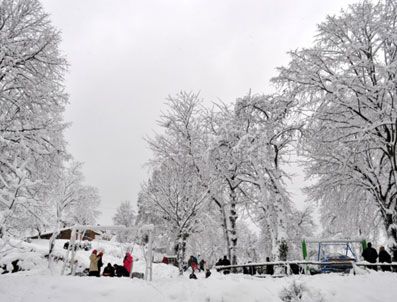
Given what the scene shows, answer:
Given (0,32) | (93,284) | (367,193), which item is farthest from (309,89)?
(0,32)

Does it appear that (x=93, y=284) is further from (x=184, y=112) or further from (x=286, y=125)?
(x=184, y=112)

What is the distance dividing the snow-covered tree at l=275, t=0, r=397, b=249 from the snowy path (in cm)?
527

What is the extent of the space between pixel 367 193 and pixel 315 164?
3014 mm

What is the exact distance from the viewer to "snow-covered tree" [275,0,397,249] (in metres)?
11.7

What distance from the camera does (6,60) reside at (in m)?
11.0

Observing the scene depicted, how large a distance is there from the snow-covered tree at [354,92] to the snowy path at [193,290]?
17.3 feet

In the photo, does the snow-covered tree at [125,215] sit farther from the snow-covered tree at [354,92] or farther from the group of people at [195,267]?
the snow-covered tree at [354,92]

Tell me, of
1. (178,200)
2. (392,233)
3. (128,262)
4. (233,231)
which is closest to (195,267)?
(233,231)

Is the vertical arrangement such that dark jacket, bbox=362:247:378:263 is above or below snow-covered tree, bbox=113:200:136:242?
below

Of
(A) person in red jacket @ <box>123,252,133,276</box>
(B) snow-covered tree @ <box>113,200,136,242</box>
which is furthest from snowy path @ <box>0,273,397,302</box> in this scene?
(B) snow-covered tree @ <box>113,200,136,242</box>

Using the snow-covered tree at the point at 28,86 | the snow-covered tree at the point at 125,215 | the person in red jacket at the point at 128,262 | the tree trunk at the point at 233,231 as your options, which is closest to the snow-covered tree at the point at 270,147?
the tree trunk at the point at 233,231

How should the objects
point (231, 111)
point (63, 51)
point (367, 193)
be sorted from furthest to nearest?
point (231, 111)
point (367, 193)
point (63, 51)

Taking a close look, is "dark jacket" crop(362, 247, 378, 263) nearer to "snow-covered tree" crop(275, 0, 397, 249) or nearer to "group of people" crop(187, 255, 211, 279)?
"snow-covered tree" crop(275, 0, 397, 249)

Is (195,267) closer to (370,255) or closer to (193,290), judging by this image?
(370,255)
